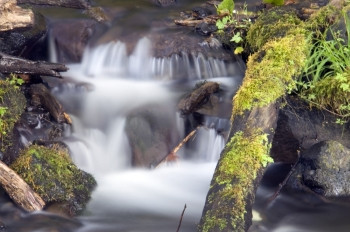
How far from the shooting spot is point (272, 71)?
568 cm

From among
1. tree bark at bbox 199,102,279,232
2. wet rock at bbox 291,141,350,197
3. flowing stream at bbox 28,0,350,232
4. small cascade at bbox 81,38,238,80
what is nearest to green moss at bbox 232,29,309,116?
tree bark at bbox 199,102,279,232

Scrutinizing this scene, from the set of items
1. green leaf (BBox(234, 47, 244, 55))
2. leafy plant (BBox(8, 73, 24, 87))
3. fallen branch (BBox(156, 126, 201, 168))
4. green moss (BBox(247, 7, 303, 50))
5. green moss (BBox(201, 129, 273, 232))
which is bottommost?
fallen branch (BBox(156, 126, 201, 168))

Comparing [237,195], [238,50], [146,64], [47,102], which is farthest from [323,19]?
[47,102]

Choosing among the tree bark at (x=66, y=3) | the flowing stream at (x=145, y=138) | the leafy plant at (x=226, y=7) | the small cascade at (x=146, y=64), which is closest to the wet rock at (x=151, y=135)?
the flowing stream at (x=145, y=138)

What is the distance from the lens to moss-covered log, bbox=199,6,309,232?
158 inches

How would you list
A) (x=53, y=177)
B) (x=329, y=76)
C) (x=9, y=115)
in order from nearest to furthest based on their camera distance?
(x=53, y=177)
(x=9, y=115)
(x=329, y=76)

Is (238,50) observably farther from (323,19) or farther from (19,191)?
(19,191)

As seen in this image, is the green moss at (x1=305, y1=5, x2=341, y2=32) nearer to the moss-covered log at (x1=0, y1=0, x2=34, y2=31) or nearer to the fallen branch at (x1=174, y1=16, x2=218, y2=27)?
the fallen branch at (x1=174, y1=16, x2=218, y2=27)

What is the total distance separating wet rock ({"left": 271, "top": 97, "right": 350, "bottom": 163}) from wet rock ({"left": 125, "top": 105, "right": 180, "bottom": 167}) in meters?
1.34

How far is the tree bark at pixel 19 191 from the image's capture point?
205 inches

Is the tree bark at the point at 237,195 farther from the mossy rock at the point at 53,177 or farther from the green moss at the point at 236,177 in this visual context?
the mossy rock at the point at 53,177

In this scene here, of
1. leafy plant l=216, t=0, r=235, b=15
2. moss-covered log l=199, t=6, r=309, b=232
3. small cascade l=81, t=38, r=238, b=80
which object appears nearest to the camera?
moss-covered log l=199, t=6, r=309, b=232

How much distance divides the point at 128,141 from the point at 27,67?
1.59 meters

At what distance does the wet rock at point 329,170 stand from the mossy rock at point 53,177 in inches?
95.4
